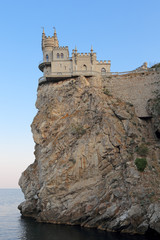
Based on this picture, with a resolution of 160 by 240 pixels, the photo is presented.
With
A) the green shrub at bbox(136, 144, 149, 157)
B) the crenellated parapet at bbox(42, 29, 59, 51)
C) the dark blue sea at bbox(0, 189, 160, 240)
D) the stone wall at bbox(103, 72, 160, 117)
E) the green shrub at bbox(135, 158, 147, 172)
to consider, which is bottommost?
the dark blue sea at bbox(0, 189, 160, 240)

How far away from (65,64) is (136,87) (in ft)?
37.6

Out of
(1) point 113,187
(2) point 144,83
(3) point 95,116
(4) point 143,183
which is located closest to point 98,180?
(1) point 113,187

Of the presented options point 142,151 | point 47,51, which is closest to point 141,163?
point 142,151

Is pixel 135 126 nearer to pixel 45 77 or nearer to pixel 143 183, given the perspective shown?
pixel 143 183

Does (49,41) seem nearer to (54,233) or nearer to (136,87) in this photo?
(136,87)

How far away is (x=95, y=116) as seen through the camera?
41.2 metres

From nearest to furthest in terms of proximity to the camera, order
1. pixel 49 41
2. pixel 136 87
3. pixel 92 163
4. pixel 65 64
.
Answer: pixel 92 163 < pixel 136 87 < pixel 65 64 < pixel 49 41

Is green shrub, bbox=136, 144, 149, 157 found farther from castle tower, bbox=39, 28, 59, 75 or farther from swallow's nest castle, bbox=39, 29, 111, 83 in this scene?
castle tower, bbox=39, 28, 59, 75

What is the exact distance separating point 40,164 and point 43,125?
561cm

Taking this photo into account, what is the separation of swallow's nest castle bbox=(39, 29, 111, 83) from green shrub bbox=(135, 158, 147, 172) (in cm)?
1614

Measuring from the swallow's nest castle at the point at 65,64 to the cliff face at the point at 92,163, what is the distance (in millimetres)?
1593

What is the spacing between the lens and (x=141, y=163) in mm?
36000

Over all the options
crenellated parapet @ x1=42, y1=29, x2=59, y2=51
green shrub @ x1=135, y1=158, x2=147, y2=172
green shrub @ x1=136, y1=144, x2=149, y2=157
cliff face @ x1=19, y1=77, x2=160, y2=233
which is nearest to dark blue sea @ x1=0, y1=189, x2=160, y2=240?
cliff face @ x1=19, y1=77, x2=160, y2=233

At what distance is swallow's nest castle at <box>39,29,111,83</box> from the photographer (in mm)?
45938
